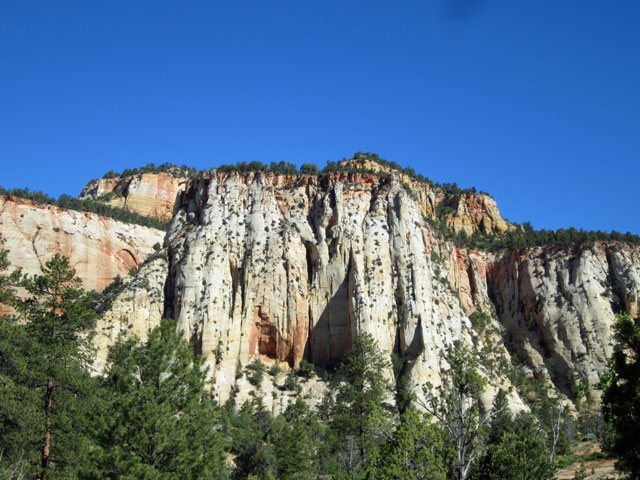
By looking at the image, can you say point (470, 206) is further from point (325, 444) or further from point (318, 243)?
point (325, 444)

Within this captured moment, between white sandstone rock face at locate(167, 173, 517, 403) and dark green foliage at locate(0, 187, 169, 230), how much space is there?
9984 mm

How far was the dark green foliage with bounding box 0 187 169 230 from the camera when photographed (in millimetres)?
77688

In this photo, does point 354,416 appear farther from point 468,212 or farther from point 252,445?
point 468,212

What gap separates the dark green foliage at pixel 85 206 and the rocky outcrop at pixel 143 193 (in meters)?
12.5

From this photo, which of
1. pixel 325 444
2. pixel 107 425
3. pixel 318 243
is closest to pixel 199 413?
→ pixel 107 425

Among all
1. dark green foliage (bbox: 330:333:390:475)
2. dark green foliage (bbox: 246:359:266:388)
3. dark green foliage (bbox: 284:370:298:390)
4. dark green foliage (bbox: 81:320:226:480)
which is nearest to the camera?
dark green foliage (bbox: 81:320:226:480)

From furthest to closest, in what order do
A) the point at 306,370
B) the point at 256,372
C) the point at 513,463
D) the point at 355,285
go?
the point at 355,285 → the point at 306,370 → the point at 256,372 → the point at 513,463

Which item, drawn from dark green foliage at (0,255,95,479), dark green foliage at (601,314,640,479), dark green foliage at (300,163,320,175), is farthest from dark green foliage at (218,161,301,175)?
dark green foliage at (601,314,640,479)

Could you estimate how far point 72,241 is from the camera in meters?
75.7

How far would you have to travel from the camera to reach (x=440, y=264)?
78.8 m

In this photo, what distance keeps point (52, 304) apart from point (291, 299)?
4320 cm

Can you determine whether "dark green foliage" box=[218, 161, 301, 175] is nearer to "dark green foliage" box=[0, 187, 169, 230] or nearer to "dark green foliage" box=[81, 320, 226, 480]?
"dark green foliage" box=[0, 187, 169, 230]

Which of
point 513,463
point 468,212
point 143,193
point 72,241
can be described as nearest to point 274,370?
point 72,241

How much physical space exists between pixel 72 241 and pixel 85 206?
26.7ft
